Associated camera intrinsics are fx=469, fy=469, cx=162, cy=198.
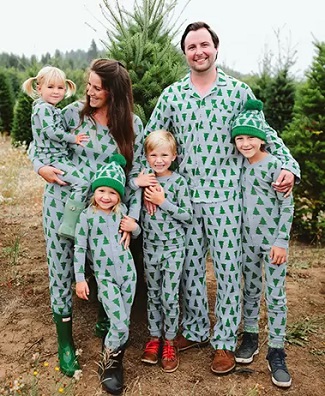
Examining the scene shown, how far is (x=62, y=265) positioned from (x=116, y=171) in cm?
80

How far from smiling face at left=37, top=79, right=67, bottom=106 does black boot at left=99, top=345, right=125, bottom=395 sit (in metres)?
1.73

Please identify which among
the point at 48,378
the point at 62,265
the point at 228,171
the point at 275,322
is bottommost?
the point at 48,378

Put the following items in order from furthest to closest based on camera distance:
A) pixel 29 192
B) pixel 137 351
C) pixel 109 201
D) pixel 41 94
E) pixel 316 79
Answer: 1. pixel 29 192
2. pixel 316 79
3. pixel 137 351
4. pixel 41 94
5. pixel 109 201

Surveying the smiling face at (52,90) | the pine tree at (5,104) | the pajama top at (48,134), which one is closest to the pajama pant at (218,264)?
the pajama top at (48,134)

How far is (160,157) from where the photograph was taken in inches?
126

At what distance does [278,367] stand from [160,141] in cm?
181

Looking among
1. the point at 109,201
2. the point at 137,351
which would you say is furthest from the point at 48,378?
the point at 109,201

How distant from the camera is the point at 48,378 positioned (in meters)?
3.31

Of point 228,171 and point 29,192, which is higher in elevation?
point 228,171

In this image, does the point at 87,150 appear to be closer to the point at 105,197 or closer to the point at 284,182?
the point at 105,197

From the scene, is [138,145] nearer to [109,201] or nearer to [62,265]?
[109,201]

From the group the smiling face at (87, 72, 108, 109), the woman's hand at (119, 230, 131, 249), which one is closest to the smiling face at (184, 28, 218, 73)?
the smiling face at (87, 72, 108, 109)

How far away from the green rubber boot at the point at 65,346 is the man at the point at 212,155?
38.7 inches

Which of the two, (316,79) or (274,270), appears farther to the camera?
(316,79)
